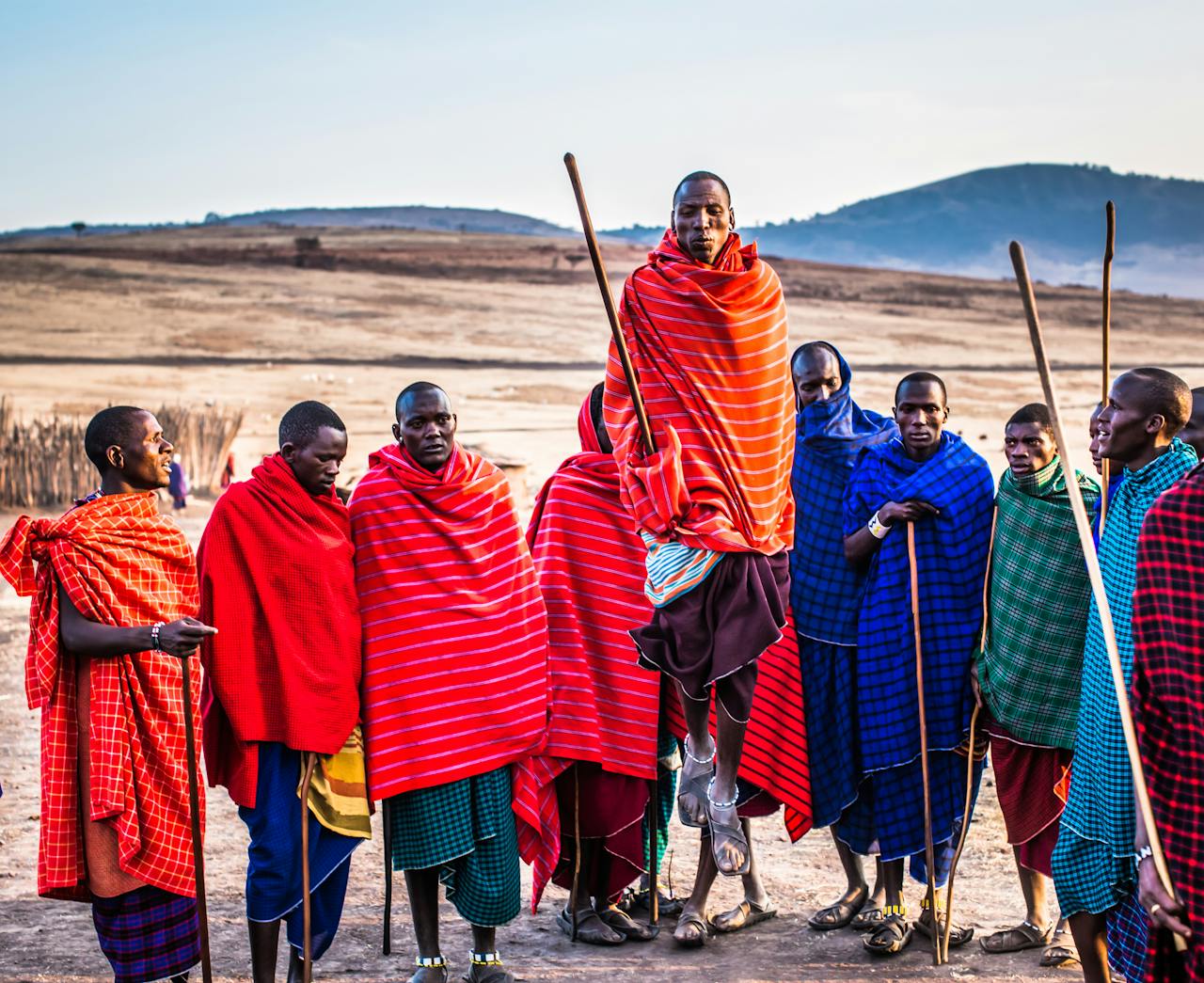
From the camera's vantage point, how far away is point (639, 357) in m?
5.18

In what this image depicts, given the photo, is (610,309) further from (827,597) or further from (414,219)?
(414,219)

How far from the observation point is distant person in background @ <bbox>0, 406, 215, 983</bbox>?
4.68m

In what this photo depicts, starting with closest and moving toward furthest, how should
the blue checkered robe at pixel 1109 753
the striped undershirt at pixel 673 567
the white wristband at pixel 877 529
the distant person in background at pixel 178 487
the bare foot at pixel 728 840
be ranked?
the blue checkered robe at pixel 1109 753 → the bare foot at pixel 728 840 → the striped undershirt at pixel 673 567 → the white wristband at pixel 877 529 → the distant person in background at pixel 178 487

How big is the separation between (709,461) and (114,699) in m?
2.29

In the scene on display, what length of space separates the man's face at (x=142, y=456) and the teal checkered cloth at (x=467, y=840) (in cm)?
149

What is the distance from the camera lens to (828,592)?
5637 mm

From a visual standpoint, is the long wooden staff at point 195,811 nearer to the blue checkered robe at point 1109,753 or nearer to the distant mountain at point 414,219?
the blue checkered robe at point 1109,753

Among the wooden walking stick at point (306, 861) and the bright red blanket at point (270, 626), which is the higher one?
the bright red blanket at point (270, 626)

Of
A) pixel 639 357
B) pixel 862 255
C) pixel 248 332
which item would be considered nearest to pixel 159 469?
pixel 639 357

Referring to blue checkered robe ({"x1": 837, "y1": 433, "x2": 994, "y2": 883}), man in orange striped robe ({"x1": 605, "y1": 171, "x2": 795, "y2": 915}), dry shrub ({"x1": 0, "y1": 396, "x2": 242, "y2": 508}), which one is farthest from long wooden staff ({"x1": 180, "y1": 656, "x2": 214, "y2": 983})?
dry shrub ({"x1": 0, "y1": 396, "x2": 242, "y2": 508})

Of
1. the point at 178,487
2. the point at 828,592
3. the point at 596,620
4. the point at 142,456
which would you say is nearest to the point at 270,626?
the point at 142,456

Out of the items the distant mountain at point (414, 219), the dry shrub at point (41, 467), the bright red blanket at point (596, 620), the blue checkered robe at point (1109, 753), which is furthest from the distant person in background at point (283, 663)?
the distant mountain at point (414, 219)

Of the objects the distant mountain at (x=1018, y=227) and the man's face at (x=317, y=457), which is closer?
the man's face at (x=317, y=457)

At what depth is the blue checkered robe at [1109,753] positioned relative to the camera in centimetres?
405
